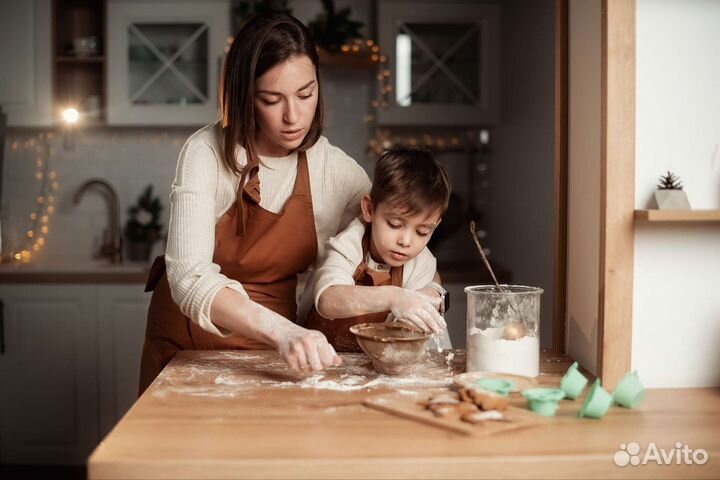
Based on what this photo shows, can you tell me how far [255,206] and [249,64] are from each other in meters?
0.35

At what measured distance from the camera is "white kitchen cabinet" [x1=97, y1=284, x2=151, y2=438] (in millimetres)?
3475

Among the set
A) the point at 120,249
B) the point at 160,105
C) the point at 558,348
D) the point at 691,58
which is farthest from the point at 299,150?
the point at 120,249

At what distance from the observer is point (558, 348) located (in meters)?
1.76

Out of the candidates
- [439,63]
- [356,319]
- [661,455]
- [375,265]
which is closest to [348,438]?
[661,455]

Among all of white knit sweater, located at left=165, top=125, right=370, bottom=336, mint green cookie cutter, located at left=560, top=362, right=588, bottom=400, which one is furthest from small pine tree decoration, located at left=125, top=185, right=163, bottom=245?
mint green cookie cutter, located at left=560, top=362, right=588, bottom=400

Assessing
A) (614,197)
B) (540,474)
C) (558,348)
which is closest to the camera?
(540,474)

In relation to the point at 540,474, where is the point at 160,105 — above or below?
above

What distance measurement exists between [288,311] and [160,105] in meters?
2.06

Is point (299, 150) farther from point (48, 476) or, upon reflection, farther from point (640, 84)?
point (48, 476)

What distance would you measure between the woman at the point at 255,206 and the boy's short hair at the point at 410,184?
20 centimetres

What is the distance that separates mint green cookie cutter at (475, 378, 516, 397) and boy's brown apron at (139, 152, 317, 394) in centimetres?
70

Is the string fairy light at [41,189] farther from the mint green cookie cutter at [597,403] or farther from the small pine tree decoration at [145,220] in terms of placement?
the mint green cookie cutter at [597,403]

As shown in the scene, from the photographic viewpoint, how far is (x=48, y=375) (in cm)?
350

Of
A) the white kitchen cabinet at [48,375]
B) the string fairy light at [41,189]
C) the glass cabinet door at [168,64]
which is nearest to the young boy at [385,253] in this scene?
the white kitchen cabinet at [48,375]
